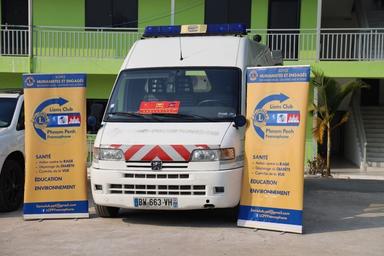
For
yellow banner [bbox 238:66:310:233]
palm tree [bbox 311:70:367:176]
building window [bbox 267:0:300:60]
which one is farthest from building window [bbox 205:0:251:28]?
yellow banner [bbox 238:66:310:233]

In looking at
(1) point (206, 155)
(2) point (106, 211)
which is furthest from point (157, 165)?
(2) point (106, 211)

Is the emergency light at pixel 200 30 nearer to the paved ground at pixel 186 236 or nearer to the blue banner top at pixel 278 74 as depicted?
the blue banner top at pixel 278 74

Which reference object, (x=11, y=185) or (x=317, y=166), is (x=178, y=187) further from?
(x=317, y=166)

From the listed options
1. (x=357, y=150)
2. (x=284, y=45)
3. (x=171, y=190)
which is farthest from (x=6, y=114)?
(x=357, y=150)

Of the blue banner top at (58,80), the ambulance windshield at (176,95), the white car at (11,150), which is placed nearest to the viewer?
the ambulance windshield at (176,95)

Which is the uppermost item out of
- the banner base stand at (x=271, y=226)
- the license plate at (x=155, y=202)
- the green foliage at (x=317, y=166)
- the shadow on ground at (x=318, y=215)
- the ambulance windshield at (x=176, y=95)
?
the ambulance windshield at (x=176, y=95)

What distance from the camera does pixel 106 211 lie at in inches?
314

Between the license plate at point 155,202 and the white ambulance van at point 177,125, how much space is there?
13 mm

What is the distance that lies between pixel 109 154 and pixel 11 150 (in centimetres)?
214

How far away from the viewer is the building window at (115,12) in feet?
60.6

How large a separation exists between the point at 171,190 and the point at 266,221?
1344mm

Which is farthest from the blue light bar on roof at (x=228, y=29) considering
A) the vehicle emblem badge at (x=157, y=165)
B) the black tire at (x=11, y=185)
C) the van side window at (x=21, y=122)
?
the black tire at (x=11, y=185)

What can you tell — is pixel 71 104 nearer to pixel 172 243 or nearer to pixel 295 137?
pixel 172 243

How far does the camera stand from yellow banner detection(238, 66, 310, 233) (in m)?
7.20
